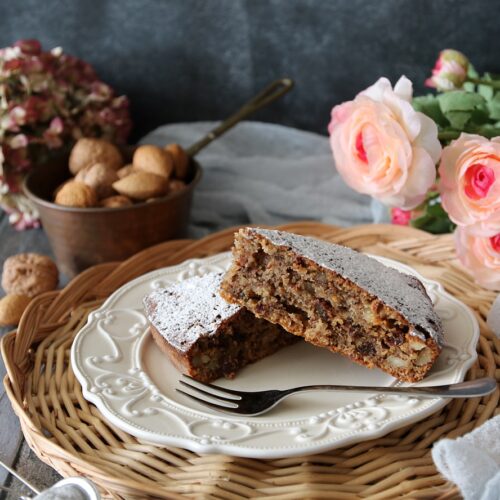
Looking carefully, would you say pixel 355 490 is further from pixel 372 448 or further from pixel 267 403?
pixel 267 403

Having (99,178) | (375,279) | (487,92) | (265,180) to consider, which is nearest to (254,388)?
(375,279)

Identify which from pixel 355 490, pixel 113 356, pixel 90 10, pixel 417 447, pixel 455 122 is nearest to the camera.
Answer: pixel 355 490

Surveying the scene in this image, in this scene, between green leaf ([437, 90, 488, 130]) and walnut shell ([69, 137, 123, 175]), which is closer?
green leaf ([437, 90, 488, 130])

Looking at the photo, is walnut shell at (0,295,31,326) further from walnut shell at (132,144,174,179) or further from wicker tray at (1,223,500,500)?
walnut shell at (132,144,174,179)

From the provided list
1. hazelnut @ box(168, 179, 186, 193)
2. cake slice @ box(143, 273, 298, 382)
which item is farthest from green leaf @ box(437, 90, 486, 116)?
hazelnut @ box(168, 179, 186, 193)

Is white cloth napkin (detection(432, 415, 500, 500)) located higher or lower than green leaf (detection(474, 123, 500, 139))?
lower

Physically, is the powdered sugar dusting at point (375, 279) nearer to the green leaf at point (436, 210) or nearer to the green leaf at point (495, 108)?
the green leaf at point (436, 210)

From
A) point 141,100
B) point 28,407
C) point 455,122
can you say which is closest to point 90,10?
point 141,100

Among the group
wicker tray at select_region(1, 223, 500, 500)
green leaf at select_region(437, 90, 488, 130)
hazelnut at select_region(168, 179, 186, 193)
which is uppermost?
green leaf at select_region(437, 90, 488, 130)
